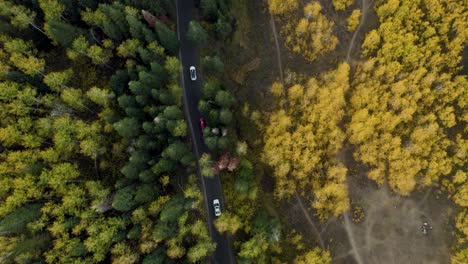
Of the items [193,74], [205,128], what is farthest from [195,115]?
[193,74]

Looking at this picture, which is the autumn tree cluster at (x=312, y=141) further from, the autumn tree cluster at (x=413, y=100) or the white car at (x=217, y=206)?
the white car at (x=217, y=206)

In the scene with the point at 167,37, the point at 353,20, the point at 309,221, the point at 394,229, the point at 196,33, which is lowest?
the point at 394,229

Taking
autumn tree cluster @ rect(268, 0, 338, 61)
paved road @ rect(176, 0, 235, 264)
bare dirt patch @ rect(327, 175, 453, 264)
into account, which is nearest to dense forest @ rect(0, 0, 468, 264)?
autumn tree cluster @ rect(268, 0, 338, 61)

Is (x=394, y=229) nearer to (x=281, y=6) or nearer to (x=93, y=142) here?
(x=281, y=6)

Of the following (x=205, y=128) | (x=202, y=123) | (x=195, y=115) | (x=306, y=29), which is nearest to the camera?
(x=205, y=128)

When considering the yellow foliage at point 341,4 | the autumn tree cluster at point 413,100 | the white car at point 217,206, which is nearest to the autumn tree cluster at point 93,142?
the white car at point 217,206
